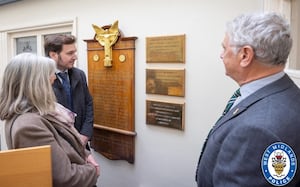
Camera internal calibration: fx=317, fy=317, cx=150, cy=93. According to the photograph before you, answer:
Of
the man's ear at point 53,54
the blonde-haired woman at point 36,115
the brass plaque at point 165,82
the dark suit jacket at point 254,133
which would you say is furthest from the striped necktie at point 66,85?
the dark suit jacket at point 254,133

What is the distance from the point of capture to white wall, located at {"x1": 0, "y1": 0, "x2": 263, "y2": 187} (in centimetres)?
233

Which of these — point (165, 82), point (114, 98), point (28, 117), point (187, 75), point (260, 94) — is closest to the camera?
point (260, 94)

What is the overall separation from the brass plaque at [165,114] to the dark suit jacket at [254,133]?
4.90 feet

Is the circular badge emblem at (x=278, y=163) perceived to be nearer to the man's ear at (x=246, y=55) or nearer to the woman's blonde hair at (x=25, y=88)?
the man's ear at (x=246, y=55)

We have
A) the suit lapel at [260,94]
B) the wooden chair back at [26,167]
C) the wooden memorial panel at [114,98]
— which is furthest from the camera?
the wooden memorial panel at [114,98]

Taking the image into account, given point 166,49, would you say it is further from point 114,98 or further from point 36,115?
point 36,115

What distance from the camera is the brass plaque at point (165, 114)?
256 cm

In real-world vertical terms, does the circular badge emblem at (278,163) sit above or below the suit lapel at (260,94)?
below

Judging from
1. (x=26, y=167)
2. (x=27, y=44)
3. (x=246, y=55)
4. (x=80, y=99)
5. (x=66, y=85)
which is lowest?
(x=26, y=167)

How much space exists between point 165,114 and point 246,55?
1668mm

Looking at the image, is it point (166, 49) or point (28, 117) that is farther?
point (166, 49)

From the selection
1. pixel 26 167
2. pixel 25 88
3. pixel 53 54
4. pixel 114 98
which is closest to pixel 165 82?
pixel 114 98

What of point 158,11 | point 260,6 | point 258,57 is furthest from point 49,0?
point 258,57

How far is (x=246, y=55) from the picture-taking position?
1.03 meters
